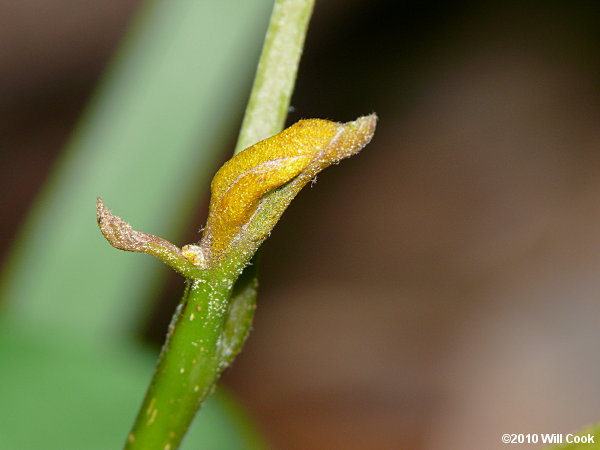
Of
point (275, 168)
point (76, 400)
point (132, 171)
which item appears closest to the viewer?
point (275, 168)

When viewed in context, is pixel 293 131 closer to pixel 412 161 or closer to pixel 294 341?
pixel 294 341

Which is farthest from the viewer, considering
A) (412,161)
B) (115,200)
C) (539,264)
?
(412,161)

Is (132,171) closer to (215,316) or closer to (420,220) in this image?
(215,316)

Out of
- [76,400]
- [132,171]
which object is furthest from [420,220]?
[76,400]

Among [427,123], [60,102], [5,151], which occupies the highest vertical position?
[427,123]

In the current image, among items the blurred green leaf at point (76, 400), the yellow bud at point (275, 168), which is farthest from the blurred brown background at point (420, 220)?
the yellow bud at point (275, 168)

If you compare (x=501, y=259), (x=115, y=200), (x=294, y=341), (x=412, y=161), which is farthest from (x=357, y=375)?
(x=115, y=200)

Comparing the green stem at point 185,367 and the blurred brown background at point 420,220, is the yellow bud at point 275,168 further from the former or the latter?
the blurred brown background at point 420,220
